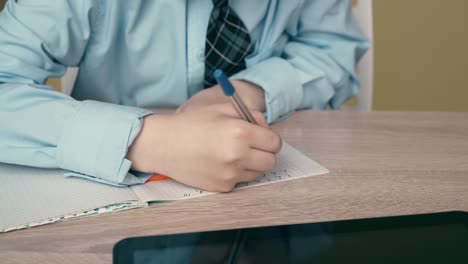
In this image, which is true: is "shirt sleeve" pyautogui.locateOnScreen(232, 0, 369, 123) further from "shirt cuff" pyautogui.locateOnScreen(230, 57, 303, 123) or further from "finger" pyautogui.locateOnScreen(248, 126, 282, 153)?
"finger" pyautogui.locateOnScreen(248, 126, 282, 153)

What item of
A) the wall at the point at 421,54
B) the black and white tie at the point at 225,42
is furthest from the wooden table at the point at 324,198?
the wall at the point at 421,54

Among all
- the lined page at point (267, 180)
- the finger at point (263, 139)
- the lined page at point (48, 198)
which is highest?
the finger at point (263, 139)

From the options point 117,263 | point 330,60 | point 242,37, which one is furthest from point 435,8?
point 117,263

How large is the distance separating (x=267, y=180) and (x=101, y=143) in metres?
0.18

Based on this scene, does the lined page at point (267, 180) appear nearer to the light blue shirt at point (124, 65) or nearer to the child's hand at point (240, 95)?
the light blue shirt at point (124, 65)

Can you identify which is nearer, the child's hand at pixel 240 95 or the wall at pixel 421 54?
the child's hand at pixel 240 95

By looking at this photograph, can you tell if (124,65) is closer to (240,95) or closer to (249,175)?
(240,95)

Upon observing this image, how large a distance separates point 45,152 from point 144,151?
0.36ft

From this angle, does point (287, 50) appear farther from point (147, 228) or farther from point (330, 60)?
point (147, 228)

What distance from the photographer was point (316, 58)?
0.88m

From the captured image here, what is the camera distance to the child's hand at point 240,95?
2.29 ft

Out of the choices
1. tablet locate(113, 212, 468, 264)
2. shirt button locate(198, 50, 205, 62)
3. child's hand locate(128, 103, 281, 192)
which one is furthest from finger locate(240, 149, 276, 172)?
shirt button locate(198, 50, 205, 62)

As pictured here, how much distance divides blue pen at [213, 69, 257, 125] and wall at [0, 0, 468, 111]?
1382mm

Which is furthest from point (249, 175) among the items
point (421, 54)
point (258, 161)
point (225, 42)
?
point (421, 54)
